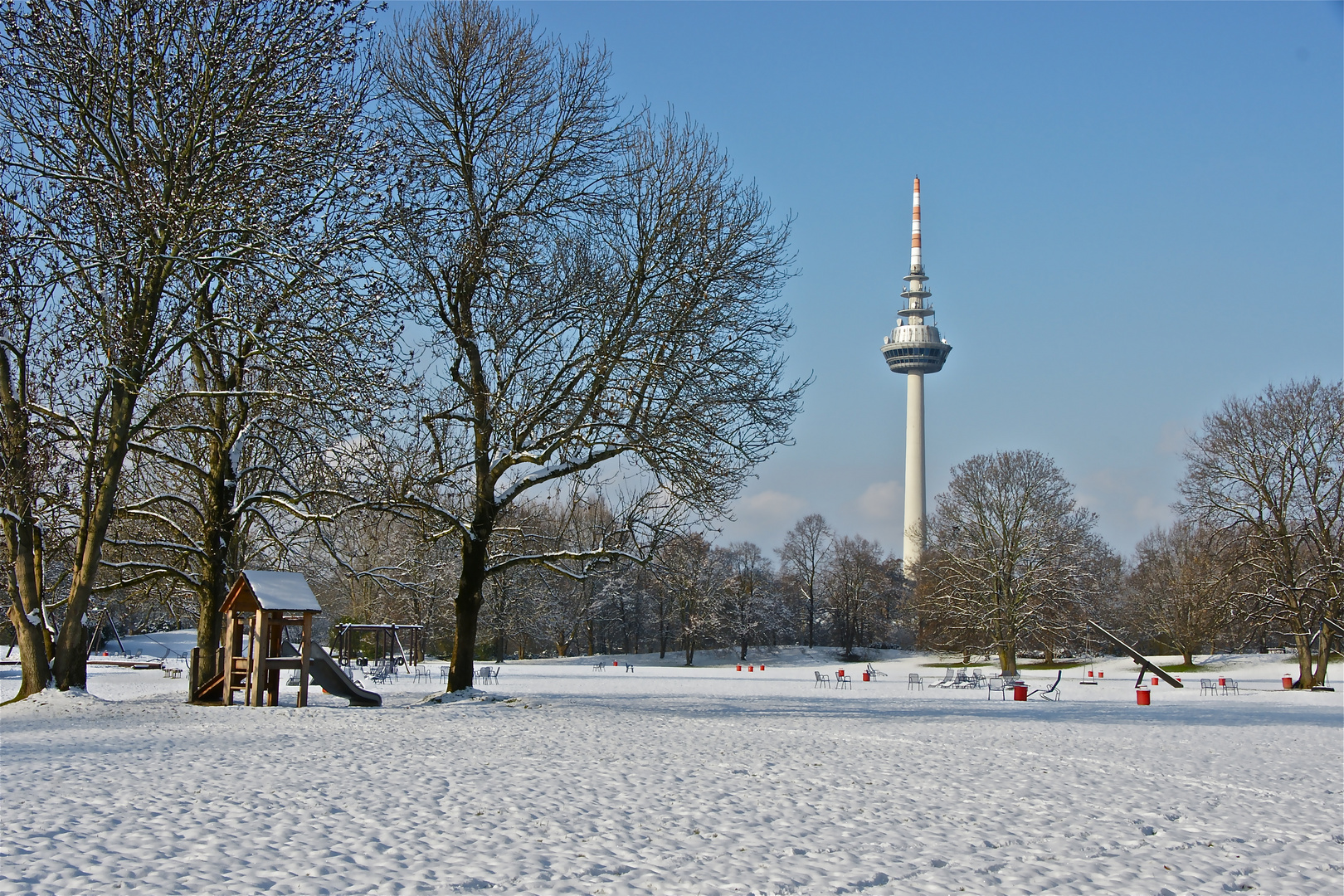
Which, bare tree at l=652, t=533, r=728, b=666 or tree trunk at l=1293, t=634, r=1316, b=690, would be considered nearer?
bare tree at l=652, t=533, r=728, b=666

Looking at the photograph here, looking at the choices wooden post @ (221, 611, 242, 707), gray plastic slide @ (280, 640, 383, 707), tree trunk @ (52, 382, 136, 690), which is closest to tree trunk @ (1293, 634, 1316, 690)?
gray plastic slide @ (280, 640, 383, 707)

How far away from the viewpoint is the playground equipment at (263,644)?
20.2 meters

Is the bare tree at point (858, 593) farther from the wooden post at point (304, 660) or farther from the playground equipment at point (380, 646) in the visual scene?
the wooden post at point (304, 660)

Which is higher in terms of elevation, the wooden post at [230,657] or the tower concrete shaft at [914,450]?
the tower concrete shaft at [914,450]

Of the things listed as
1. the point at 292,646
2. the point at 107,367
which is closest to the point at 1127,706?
the point at 292,646

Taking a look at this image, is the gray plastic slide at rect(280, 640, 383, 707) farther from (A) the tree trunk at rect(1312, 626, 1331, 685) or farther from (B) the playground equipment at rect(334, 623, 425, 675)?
(A) the tree trunk at rect(1312, 626, 1331, 685)

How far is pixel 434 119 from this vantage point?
74.6ft

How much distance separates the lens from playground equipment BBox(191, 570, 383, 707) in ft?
66.3

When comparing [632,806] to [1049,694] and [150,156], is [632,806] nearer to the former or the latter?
[150,156]

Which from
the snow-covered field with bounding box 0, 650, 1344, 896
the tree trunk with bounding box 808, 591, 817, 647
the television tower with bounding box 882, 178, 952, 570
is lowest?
the tree trunk with bounding box 808, 591, 817, 647

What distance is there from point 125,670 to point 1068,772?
4528 cm

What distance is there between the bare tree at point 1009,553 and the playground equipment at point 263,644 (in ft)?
117

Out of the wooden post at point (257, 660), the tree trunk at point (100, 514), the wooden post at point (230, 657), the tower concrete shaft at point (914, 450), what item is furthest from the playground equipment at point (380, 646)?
the tower concrete shaft at point (914, 450)

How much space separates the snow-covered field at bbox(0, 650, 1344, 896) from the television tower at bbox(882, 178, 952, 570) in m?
Result: 124
